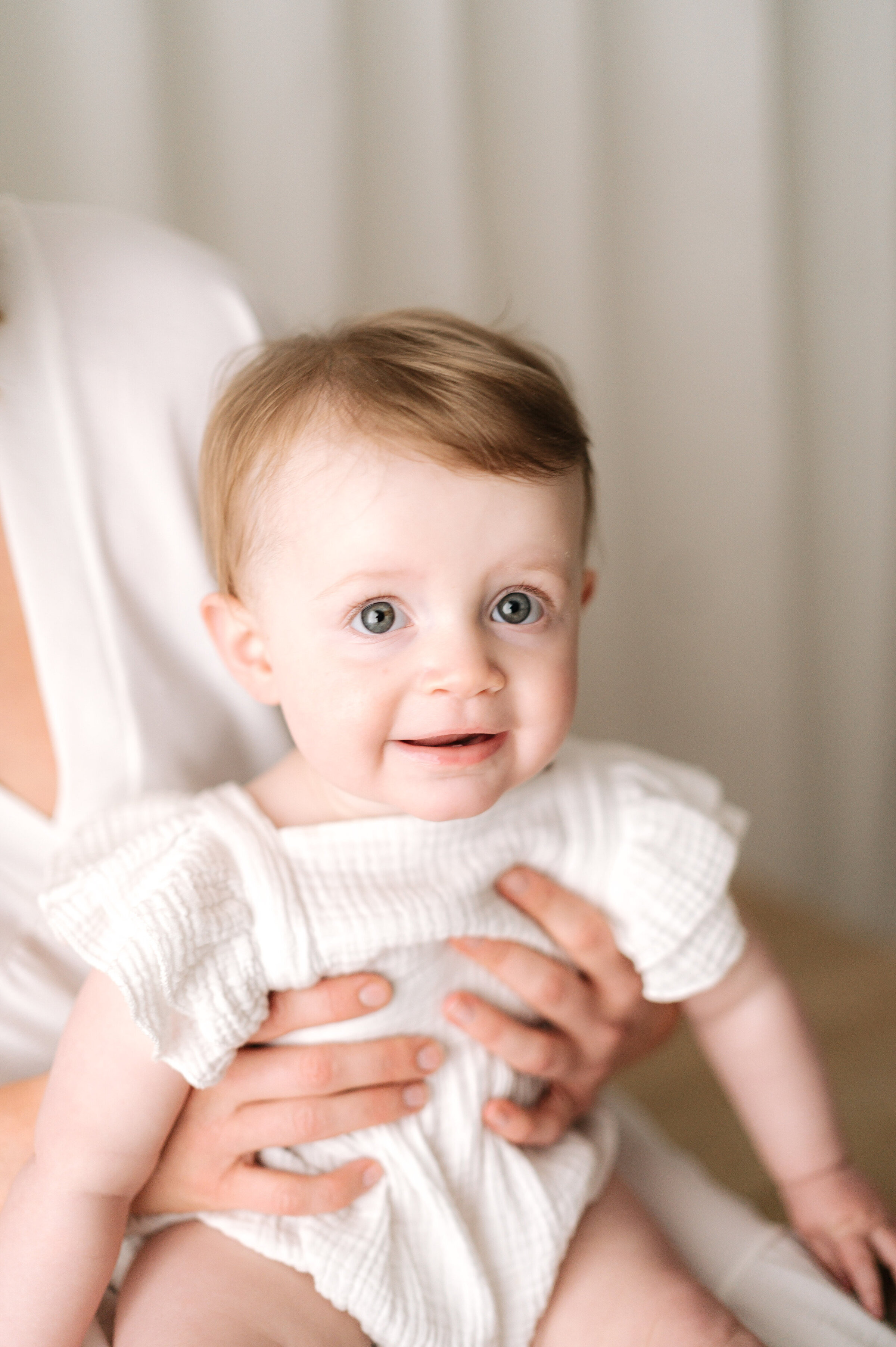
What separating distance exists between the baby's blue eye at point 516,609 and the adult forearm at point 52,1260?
0.45 meters

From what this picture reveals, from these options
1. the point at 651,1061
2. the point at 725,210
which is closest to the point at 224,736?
the point at 651,1061

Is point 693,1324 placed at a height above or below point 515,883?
below

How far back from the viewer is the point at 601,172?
1970mm

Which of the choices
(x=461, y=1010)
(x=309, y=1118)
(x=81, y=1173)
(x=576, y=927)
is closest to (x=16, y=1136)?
(x=81, y=1173)

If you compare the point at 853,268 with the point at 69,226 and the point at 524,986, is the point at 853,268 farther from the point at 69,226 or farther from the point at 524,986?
the point at 524,986

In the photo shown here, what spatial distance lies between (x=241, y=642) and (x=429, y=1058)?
33 centimetres

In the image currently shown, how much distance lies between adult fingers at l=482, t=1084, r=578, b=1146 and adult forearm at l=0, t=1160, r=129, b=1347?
0.27m

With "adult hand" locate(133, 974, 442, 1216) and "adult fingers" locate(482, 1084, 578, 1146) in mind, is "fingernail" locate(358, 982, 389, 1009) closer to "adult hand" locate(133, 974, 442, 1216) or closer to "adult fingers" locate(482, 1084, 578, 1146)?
"adult hand" locate(133, 974, 442, 1216)

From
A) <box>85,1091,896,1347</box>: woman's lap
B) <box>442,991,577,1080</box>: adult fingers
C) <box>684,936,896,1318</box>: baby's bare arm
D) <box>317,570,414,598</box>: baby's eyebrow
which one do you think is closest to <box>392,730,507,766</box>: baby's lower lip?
<box>317,570,414,598</box>: baby's eyebrow

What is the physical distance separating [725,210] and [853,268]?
0.88 feet

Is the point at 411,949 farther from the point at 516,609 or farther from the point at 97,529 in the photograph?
the point at 97,529

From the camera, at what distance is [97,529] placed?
89 cm

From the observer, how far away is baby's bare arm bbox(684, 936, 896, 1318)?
87 centimetres

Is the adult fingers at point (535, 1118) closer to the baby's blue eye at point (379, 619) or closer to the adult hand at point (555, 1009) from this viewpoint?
the adult hand at point (555, 1009)
